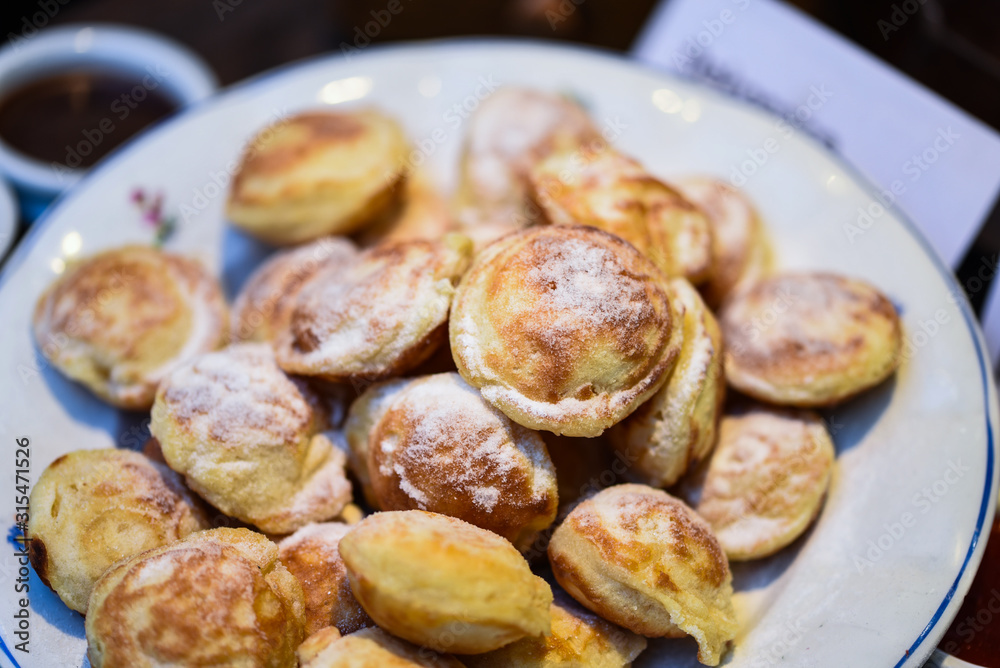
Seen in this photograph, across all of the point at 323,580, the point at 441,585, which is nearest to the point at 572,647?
the point at 441,585

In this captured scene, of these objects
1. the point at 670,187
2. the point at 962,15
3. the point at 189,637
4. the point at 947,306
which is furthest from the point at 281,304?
the point at 962,15

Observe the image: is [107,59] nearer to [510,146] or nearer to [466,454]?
[510,146]

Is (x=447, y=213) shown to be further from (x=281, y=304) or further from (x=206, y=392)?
(x=206, y=392)

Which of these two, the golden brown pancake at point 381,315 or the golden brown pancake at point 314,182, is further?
the golden brown pancake at point 314,182

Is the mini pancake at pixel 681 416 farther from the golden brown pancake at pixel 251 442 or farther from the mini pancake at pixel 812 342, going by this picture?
the golden brown pancake at pixel 251 442

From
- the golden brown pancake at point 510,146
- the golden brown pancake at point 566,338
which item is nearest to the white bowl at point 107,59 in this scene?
the golden brown pancake at point 510,146
